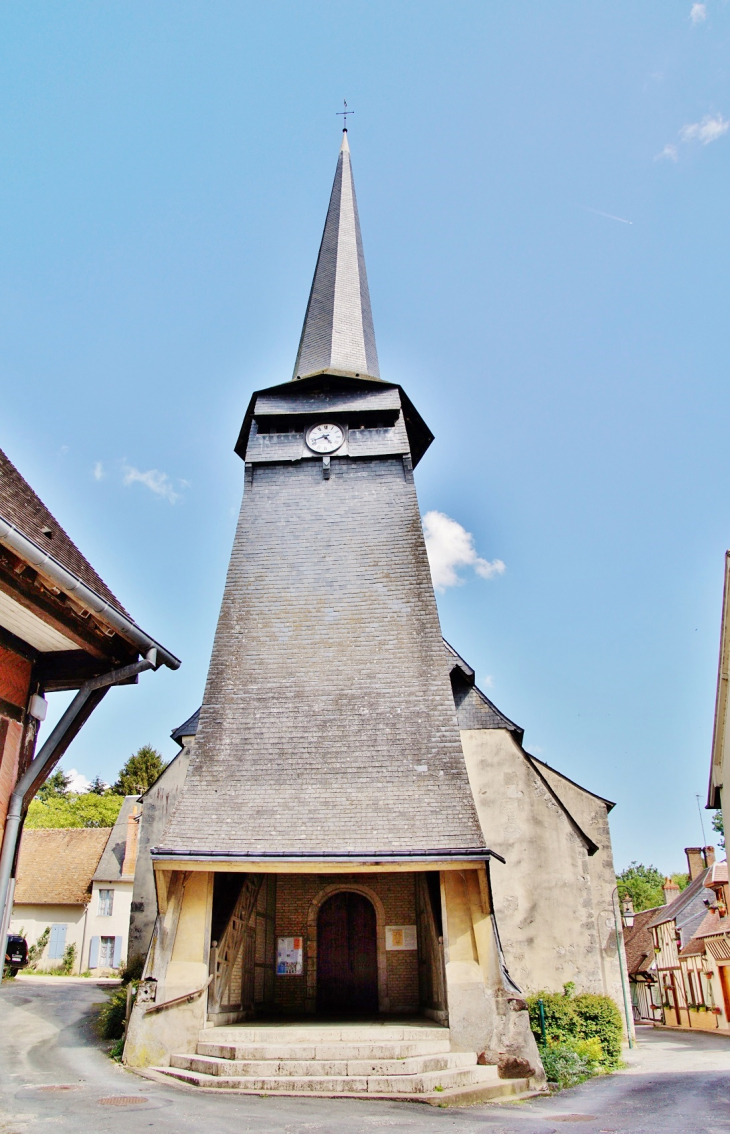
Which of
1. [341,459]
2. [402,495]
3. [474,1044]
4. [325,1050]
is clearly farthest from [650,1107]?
[341,459]

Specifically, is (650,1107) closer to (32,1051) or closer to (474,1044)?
(474,1044)

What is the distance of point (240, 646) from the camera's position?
13.4 metres

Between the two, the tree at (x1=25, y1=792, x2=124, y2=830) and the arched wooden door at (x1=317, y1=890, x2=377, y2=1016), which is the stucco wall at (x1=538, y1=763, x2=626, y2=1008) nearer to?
the arched wooden door at (x1=317, y1=890, x2=377, y2=1016)

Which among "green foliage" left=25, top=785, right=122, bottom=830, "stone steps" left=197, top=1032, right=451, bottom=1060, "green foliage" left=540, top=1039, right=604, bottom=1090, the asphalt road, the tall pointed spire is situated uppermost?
the tall pointed spire

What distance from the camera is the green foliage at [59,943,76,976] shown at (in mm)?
27844

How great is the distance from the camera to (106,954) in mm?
27531

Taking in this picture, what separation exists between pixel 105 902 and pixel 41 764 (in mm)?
26938

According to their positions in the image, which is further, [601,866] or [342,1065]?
[601,866]

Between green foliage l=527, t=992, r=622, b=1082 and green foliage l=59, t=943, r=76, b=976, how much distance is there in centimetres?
2222

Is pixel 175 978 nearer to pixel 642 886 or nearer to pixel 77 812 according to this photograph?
pixel 77 812

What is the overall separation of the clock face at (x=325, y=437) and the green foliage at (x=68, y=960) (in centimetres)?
2286

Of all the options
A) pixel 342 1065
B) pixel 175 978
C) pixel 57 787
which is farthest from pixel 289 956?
pixel 57 787

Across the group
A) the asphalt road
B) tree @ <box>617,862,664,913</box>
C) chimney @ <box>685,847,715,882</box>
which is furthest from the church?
tree @ <box>617,862,664,913</box>

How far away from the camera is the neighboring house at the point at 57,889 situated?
28281mm
